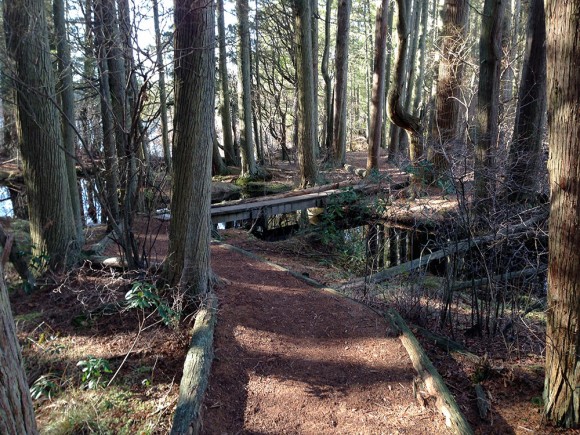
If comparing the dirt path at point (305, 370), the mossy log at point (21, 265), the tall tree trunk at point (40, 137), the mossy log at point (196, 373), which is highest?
the tall tree trunk at point (40, 137)

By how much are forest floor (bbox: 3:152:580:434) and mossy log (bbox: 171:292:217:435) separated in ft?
0.44

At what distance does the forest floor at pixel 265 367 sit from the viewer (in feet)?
12.7

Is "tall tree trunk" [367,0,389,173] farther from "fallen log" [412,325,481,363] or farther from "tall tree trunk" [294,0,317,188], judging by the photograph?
"fallen log" [412,325,481,363]

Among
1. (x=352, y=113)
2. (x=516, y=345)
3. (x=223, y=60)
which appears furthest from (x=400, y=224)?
(x=352, y=113)

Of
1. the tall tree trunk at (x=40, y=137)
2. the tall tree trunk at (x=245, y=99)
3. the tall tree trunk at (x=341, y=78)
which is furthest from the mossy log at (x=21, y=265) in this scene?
the tall tree trunk at (x=341, y=78)

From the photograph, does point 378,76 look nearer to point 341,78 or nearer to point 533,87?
point 341,78

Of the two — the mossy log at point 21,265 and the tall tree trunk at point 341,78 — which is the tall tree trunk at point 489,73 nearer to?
the tall tree trunk at point 341,78

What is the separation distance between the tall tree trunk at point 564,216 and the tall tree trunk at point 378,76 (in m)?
12.3

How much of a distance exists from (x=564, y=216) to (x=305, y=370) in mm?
2782

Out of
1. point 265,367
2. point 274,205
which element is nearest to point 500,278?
point 265,367

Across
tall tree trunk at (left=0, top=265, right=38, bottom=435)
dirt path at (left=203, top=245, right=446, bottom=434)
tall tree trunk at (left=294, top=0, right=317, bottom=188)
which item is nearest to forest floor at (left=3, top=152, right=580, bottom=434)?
dirt path at (left=203, top=245, right=446, bottom=434)

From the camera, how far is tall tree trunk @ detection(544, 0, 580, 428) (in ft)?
10.4

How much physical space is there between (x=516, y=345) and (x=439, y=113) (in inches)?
369

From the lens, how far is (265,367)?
4.60m
